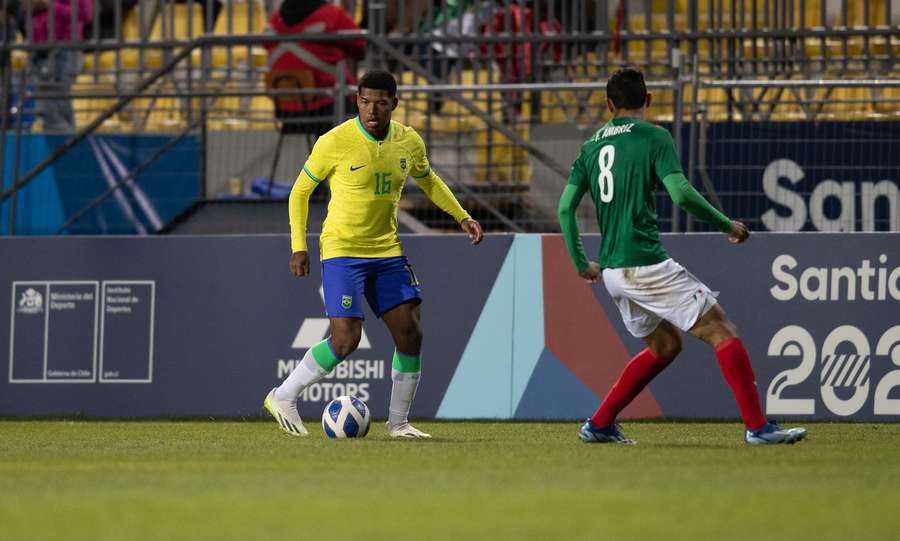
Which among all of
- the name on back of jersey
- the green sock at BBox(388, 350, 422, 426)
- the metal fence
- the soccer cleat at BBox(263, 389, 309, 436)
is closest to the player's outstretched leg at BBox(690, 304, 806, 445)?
the name on back of jersey

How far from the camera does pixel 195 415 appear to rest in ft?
44.2

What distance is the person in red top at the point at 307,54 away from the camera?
14633 millimetres

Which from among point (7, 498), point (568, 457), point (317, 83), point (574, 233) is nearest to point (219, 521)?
point (7, 498)

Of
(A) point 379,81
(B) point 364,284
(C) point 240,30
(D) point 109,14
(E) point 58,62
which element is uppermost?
(D) point 109,14

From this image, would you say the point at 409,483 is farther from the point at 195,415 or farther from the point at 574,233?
the point at 195,415

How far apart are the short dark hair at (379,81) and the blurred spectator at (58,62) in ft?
19.2

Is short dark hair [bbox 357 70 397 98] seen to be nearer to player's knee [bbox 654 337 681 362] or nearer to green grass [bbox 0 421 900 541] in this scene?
green grass [bbox 0 421 900 541]

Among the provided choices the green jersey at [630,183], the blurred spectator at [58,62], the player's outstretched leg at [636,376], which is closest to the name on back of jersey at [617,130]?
the green jersey at [630,183]

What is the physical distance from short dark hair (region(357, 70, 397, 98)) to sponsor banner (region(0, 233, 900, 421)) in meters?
3.47

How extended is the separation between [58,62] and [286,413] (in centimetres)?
770

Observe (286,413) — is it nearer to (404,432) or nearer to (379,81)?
(404,432)

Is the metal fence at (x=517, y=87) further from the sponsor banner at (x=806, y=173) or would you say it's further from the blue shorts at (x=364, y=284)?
the blue shorts at (x=364, y=284)

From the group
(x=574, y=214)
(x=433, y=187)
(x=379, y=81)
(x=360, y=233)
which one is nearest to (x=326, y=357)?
(x=360, y=233)

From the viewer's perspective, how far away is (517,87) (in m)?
13.3
